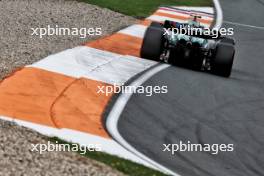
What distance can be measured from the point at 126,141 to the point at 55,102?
143 centimetres

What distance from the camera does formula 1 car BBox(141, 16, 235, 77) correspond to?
12.3 metres

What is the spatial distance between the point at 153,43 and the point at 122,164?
18.2 ft

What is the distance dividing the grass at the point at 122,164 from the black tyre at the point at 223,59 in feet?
17.6

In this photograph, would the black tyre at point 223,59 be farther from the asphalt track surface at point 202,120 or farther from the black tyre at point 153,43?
the black tyre at point 153,43

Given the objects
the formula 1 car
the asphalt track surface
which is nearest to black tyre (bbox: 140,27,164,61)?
the formula 1 car

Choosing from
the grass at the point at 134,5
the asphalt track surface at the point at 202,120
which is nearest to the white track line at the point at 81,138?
the asphalt track surface at the point at 202,120

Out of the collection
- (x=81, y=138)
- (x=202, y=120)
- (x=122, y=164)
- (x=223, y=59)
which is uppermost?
(x=122, y=164)

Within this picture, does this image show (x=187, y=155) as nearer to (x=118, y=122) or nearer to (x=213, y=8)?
(x=118, y=122)

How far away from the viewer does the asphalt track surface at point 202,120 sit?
320 inches

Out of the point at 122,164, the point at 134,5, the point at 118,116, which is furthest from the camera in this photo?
the point at 134,5

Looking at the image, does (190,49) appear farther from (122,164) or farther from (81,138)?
(122,164)

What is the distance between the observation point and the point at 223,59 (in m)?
12.3

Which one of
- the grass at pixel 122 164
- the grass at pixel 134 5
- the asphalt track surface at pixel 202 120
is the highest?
the grass at pixel 122 164

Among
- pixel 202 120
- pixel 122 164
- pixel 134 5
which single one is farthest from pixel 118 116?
pixel 134 5
